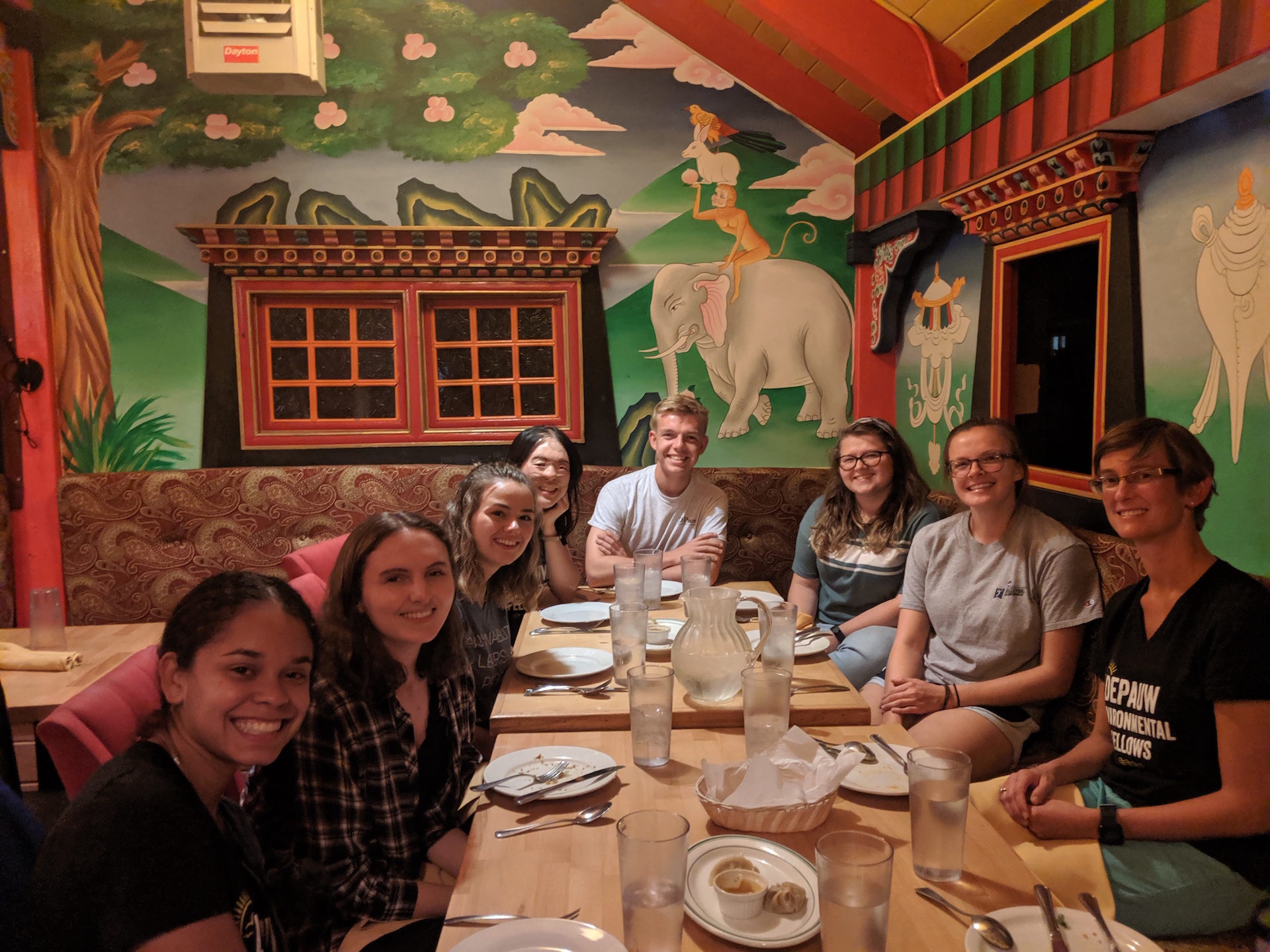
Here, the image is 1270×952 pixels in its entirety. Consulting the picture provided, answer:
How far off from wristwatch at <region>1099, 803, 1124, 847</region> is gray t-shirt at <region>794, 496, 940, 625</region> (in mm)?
1186

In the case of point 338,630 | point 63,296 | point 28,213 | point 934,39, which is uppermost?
point 934,39

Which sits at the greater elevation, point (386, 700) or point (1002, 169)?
point (1002, 169)

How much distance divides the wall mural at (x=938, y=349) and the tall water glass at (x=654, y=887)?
2.81 meters

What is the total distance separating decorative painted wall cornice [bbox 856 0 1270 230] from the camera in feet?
5.89

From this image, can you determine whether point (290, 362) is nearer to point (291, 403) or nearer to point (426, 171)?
point (291, 403)

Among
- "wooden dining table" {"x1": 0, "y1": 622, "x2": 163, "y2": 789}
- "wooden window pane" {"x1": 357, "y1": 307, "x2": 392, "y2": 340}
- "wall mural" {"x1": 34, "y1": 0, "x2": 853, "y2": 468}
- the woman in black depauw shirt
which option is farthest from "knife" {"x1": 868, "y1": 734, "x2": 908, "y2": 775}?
"wooden window pane" {"x1": 357, "y1": 307, "x2": 392, "y2": 340}

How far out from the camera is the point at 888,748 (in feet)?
4.69

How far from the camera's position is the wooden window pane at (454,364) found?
13.3 ft

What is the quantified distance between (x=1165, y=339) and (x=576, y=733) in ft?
6.35

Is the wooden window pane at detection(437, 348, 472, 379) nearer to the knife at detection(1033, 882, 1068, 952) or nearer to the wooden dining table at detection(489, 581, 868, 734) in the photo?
the wooden dining table at detection(489, 581, 868, 734)

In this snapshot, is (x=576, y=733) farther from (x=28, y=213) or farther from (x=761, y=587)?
(x=28, y=213)

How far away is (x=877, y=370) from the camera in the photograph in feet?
13.3

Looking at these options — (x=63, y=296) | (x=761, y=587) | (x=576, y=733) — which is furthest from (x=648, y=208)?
(x=576, y=733)

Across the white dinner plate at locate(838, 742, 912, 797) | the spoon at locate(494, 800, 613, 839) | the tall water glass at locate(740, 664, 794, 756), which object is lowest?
the spoon at locate(494, 800, 613, 839)
